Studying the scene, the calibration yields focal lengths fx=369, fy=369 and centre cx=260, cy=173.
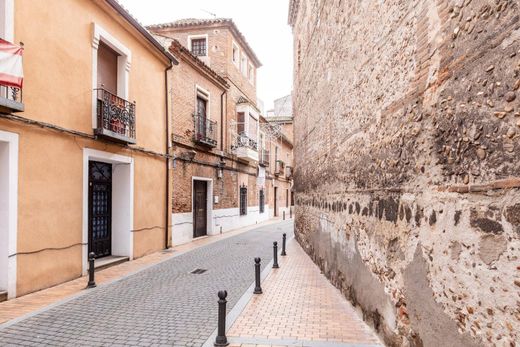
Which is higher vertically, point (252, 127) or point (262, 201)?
point (252, 127)

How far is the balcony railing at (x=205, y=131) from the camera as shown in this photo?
14.1 meters

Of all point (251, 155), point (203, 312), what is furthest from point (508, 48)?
point (251, 155)

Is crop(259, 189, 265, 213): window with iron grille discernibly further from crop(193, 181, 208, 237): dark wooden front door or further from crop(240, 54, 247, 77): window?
crop(193, 181, 208, 237): dark wooden front door

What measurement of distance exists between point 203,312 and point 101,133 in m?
4.78

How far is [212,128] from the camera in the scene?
15.8 meters

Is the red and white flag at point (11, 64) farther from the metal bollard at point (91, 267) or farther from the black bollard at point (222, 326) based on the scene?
the black bollard at point (222, 326)

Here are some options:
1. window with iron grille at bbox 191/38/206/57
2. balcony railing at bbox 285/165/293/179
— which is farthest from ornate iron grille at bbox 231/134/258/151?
balcony railing at bbox 285/165/293/179

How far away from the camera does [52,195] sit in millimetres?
7047

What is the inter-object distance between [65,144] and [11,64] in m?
1.99

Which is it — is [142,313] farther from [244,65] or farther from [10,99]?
[244,65]

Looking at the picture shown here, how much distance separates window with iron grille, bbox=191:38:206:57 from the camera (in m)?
17.8

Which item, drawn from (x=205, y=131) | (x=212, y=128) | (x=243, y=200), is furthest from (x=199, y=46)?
(x=243, y=200)

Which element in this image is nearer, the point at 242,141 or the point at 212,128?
the point at 212,128

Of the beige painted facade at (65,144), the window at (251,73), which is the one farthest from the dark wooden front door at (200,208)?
the window at (251,73)
